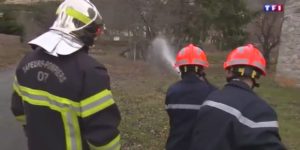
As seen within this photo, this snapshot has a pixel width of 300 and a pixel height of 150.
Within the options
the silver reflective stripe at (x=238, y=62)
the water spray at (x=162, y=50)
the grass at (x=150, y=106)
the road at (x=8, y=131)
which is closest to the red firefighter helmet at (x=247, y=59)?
the silver reflective stripe at (x=238, y=62)

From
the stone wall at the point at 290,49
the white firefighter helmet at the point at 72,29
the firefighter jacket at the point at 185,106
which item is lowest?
the stone wall at the point at 290,49

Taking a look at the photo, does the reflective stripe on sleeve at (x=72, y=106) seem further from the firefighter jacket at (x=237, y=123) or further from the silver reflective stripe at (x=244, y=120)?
the silver reflective stripe at (x=244, y=120)

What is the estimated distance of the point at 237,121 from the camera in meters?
3.48

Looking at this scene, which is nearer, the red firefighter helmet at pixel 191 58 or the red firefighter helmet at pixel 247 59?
the red firefighter helmet at pixel 247 59

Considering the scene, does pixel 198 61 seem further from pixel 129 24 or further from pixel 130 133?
pixel 129 24

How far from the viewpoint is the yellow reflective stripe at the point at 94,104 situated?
131 inches

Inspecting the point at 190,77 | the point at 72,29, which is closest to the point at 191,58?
the point at 190,77

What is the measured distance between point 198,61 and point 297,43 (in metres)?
16.4

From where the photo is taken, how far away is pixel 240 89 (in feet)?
11.9

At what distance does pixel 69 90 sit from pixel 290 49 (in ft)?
61.6

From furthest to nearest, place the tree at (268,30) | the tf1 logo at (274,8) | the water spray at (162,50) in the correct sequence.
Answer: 1. the tree at (268,30)
2. the water spray at (162,50)
3. the tf1 logo at (274,8)

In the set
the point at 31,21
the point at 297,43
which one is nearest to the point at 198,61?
the point at 297,43

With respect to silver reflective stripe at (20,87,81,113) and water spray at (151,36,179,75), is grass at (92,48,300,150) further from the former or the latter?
silver reflective stripe at (20,87,81,113)

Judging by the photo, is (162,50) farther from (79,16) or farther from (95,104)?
(95,104)
